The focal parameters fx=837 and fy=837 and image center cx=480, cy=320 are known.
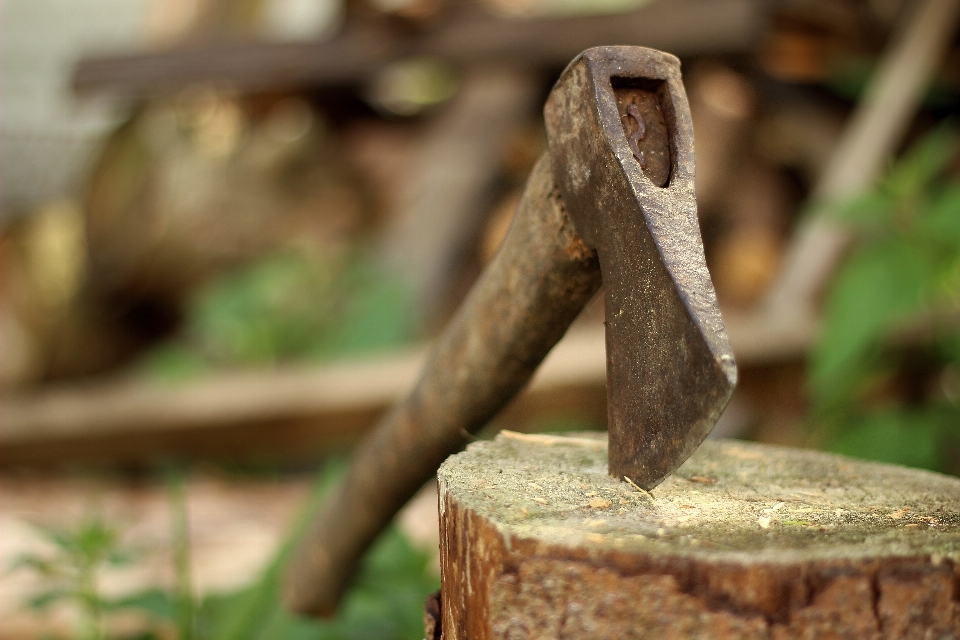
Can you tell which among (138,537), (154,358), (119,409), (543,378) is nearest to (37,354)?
(154,358)

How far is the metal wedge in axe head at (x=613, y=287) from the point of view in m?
0.79

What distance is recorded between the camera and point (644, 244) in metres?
0.83

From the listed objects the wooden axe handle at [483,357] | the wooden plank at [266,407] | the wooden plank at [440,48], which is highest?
the wooden plank at [440,48]

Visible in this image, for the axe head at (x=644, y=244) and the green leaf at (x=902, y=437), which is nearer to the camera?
the axe head at (x=644, y=244)

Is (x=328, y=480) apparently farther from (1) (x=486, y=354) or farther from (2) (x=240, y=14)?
(2) (x=240, y=14)


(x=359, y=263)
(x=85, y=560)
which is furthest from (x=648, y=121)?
(x=359, y=263)

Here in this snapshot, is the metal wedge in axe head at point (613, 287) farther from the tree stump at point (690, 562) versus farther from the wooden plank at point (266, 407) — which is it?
the wooden plank at point (266, 407)

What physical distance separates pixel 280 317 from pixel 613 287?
3.27 m

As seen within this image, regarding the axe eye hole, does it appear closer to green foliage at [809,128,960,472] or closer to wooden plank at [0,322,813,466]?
green foliage at [809,128,960,472]

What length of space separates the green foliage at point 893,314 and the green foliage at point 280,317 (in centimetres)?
217

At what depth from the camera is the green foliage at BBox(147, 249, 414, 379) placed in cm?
382

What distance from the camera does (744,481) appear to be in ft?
3.23

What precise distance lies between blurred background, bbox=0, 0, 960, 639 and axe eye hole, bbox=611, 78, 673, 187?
3.13 feet

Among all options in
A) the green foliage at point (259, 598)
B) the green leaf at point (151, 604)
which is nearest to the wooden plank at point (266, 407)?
the green foliage at point (259, 598)
